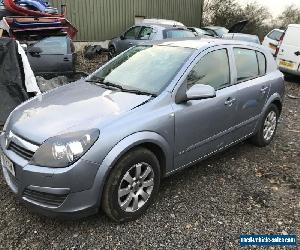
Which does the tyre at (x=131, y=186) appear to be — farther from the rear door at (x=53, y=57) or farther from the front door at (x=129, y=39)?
the front door at (x=129, y=39)

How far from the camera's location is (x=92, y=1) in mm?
16422

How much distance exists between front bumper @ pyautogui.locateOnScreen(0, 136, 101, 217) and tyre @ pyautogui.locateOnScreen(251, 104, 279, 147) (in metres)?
3.02

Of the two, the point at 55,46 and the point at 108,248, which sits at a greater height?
the point at 55,46

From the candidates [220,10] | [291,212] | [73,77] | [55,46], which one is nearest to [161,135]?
[291,212]

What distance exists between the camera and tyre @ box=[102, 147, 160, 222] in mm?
3264

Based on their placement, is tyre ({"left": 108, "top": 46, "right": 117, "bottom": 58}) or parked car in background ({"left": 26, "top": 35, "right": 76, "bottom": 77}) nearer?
parked car in background ({"left": 26, "top": 35, "right": 76, "bottom": 77})

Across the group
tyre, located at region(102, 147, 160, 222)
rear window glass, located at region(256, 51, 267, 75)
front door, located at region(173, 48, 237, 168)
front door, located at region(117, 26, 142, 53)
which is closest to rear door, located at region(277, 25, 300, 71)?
front door, located at region(117, 26, 142, 53)

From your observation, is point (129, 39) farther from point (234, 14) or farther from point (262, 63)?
point (234, 14)

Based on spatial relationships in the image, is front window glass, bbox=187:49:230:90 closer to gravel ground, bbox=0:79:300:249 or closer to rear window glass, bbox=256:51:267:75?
rear window glass, bbox=256:51:267:75

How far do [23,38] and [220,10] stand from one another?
1879cm

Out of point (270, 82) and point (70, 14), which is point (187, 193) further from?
point (70, 14)

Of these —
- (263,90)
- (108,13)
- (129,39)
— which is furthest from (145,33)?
(263,90)

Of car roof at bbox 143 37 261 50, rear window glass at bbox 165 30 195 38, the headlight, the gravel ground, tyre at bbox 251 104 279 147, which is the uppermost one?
car roof at bbox 143 37 261 50

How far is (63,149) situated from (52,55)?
230 inches
